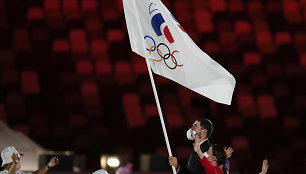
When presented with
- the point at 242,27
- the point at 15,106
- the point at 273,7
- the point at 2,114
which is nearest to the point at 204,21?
the point at 242,27

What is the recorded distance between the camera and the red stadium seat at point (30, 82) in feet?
24.2

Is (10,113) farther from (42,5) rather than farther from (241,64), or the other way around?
(241,64)

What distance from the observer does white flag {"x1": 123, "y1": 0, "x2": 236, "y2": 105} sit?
9.50 ft

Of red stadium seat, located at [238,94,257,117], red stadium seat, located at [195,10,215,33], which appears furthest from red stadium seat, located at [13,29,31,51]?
red stadium seat, located at [238,94,257,117]

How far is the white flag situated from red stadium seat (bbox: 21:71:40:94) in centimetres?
463

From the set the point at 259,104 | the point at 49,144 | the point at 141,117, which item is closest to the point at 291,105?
the point at 259,104

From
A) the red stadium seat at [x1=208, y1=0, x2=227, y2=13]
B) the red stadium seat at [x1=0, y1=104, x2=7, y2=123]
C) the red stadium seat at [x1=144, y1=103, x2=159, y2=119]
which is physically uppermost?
the red stadium seat at [x1=208, y1=0, x2=227, y2=13]

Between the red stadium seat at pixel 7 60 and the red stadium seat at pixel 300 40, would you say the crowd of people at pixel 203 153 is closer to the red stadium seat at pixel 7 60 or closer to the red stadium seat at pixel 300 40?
the red stadium seat at pixel 7 60

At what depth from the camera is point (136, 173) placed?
5410 millimetres

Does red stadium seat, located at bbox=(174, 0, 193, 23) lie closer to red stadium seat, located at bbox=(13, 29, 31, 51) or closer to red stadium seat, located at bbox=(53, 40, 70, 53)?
red stadium seat, located at bbox=(53, 40, 70, 53)

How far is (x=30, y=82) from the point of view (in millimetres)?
7438

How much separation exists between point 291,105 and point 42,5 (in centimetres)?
330

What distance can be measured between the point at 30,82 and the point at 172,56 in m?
4.74

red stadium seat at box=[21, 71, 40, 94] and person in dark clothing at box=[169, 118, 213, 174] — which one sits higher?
red stadium seat at box=[21, 71, 40, 94]
